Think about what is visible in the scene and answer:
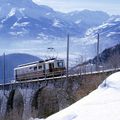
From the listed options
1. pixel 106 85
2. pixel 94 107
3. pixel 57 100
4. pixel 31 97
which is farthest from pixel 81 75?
pixel 94 107

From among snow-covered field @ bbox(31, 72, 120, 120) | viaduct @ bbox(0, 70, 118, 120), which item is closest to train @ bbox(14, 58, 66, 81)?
viaduct @ bbox(0, 70, 118, 120)

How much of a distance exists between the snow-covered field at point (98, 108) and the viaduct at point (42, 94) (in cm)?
2340

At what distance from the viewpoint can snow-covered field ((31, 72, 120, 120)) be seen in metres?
11.7

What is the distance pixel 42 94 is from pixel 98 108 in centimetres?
4602

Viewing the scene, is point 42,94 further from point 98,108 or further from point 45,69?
point 98,108

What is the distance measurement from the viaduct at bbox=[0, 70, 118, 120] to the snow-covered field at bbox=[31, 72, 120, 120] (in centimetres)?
2340

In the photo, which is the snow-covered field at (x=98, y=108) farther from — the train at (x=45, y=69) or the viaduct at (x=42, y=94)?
the train at (x=45, y=69)

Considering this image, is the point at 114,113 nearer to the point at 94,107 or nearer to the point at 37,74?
the point at 94,107

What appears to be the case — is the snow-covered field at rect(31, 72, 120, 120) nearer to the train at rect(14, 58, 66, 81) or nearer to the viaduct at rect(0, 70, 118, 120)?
the viaduct at rect(0, 70, 118, 120)

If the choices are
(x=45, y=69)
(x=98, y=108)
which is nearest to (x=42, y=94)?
(x=45, y=69)

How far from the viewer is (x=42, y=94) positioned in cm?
5828

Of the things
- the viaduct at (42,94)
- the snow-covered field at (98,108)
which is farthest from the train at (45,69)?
the snow-covered field at (98,108)

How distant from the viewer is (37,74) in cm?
6191

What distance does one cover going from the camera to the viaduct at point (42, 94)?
4246 cm
